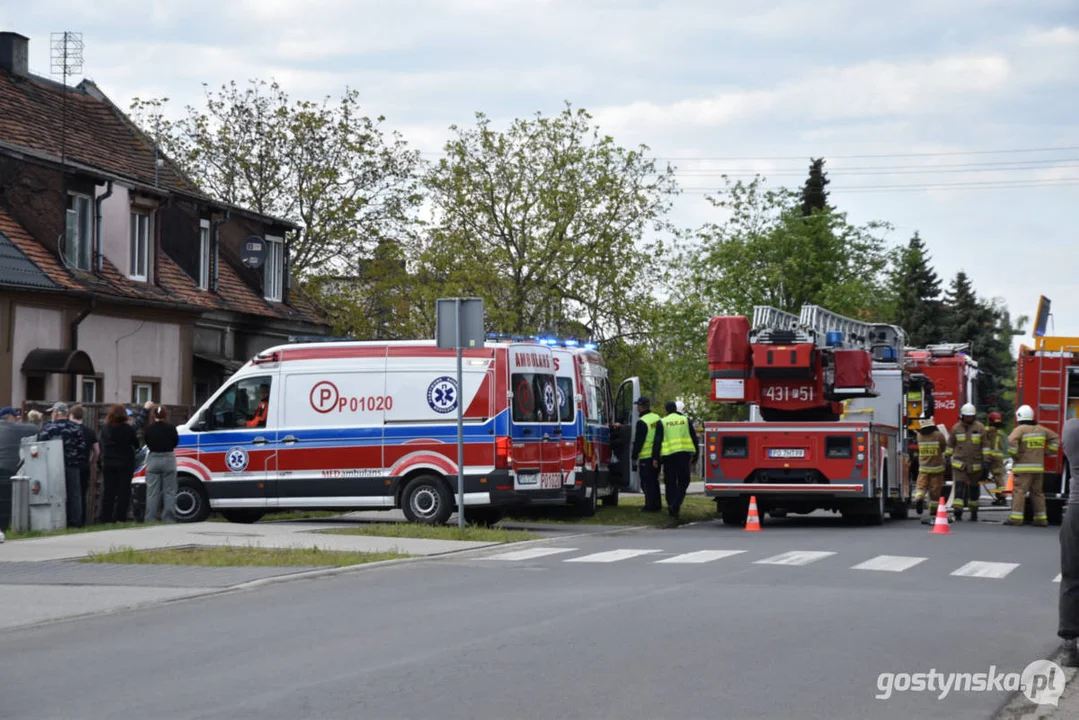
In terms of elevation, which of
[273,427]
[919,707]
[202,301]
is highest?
[202,301]

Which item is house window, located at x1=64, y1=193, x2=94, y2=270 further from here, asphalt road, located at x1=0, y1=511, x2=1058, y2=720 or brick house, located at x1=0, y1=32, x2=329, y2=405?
asphalt road, located at x1=0, y1=511, x2=1058, y2=720

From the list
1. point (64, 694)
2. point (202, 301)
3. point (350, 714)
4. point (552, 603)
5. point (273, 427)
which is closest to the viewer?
point (350, 714)

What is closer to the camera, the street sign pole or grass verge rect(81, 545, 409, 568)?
grass verge rect(81, 545, 409, 568)

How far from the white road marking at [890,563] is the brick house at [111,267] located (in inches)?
604

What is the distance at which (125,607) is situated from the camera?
12.2 meters

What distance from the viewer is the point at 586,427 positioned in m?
23.2

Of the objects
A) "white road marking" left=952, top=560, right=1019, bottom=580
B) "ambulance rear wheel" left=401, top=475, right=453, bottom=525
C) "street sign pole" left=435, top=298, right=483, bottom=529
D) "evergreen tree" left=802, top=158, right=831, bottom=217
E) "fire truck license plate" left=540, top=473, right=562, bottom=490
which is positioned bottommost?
"white road marking" left=952, top=560, right=1019, bottom=580

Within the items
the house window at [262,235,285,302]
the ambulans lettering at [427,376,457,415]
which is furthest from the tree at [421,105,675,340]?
the ambulans lettering at [427,376,457,415]

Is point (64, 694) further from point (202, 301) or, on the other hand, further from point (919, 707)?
point (202, 301)

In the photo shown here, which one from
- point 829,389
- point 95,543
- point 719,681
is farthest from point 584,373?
point 719,681

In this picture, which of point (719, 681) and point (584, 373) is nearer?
point (719, 681)

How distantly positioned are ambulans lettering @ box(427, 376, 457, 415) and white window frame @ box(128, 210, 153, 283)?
39.0 feet

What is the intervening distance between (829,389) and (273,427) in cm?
842

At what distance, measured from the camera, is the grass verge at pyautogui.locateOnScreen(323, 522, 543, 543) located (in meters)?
18.7
